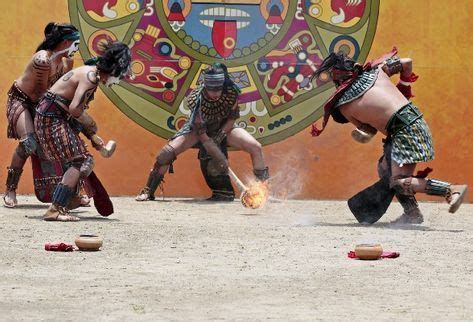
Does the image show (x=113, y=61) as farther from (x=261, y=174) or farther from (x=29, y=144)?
Answer: (x=261, y=174)

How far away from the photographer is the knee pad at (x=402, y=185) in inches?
399

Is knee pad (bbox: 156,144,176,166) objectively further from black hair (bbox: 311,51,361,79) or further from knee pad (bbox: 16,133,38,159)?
black hair (bbox: 311,51,361,79)

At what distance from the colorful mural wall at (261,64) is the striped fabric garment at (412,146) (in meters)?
3.11

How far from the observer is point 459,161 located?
13.4 metres

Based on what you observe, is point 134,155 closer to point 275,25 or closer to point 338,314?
point 275,25

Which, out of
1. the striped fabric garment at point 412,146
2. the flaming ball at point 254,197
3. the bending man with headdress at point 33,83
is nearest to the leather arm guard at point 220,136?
the flaming ball at point 254,197

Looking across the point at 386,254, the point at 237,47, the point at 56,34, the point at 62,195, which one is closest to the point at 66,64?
the point at 56,34

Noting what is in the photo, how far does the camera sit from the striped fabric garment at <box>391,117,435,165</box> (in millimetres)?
10133

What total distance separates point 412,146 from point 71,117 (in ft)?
8.73

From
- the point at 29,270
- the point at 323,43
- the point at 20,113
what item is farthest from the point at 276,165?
the point at 29,270

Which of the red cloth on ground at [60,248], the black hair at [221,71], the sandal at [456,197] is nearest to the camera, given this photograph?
the red cloth on ground at [60,248]

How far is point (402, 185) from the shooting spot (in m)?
10.2

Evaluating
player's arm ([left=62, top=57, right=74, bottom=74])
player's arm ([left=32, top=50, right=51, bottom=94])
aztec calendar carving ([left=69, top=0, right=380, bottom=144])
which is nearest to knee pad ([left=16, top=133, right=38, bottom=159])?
player's arm ([left=32, top=50, right=51, bottom=94])

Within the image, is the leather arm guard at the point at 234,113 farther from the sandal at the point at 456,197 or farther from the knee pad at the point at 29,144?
the sandal at the point at 456,197
